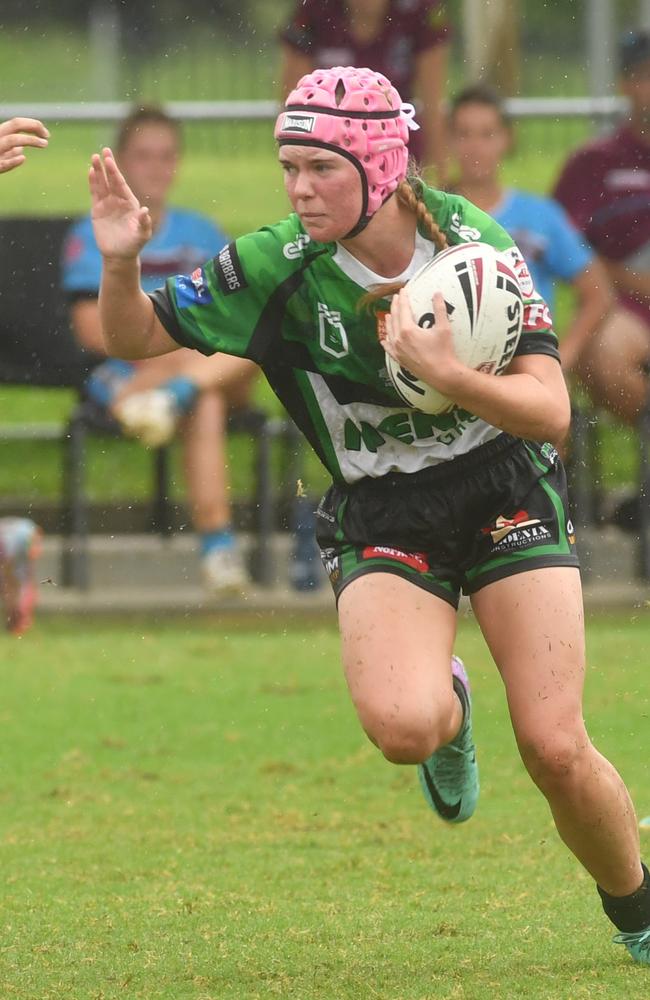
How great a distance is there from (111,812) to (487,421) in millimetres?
2305

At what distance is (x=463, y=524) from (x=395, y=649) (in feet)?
1.23

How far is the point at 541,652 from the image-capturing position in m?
4.11

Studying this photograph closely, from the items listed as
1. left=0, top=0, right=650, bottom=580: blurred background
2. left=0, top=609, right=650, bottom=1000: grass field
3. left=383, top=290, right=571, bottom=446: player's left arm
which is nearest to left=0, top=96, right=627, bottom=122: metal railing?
left=0, top=0, right=650, bottom=580: blurred background

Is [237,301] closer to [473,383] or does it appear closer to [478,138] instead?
[473,383]

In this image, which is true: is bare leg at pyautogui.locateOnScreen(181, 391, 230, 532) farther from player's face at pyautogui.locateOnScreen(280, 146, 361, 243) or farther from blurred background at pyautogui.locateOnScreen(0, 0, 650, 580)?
player's face at pyautogui.locateOnScreen(280, 146, 361, 243)

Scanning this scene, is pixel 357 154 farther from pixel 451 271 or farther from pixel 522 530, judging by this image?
pixel 522 530

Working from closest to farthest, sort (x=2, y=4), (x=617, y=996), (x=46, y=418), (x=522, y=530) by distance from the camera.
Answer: (x=617, y=996) < (x=522, y=530) < (x=46, y=418) < (x=2, y=4)

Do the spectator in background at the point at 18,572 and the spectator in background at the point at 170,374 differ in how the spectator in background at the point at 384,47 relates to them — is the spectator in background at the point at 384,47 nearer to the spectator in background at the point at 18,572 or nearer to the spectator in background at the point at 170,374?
the spectator in background at the point at 170,374

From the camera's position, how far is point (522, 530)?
4.30 m

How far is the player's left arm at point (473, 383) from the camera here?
13.0 feet

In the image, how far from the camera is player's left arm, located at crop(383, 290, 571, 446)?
3947mm

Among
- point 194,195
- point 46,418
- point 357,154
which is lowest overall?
point 46,418

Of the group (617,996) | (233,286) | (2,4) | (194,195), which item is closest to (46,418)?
(194,195)

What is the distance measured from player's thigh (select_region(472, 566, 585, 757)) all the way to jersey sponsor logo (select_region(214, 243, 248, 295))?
93cm
